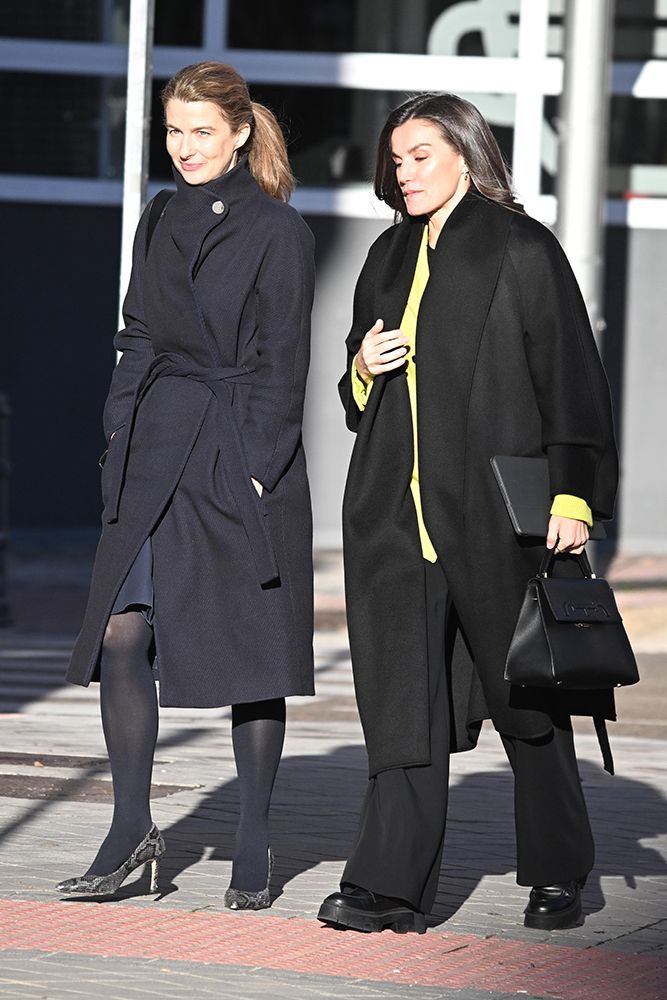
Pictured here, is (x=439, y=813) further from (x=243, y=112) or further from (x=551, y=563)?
(x=243, y=112)

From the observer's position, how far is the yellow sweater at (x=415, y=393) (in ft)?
15.6

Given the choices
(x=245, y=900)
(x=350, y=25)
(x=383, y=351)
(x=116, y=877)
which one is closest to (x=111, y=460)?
(x=383, y=351)

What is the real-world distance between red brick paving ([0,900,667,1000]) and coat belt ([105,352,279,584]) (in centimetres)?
83

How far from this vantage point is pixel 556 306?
4789 mm

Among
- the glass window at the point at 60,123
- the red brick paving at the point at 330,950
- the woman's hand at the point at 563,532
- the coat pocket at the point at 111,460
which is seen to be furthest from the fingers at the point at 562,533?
the glass window at the point at 60,123

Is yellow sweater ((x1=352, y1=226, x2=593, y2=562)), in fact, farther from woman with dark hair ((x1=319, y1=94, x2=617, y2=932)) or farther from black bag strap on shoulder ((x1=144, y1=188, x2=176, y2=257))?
black bag strap on shoulder ((x1=144, y1=188, x2=176, y2=257))

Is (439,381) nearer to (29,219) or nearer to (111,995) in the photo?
(111,995)

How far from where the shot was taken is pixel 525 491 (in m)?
4.77

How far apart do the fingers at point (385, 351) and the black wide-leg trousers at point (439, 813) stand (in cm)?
47

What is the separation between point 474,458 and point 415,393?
22cm

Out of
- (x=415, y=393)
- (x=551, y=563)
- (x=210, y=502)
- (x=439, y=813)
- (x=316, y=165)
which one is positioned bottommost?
(x=439, y=813)

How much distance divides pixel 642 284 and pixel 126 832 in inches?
570

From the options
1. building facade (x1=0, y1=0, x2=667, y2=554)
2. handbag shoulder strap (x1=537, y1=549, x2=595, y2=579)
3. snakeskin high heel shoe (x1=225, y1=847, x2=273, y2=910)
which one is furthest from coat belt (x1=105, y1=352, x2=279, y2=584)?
building facade (x1=0, y1=0, x2=667, y2=554)

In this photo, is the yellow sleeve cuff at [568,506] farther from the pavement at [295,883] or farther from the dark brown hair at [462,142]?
the pavement at [295,883]
